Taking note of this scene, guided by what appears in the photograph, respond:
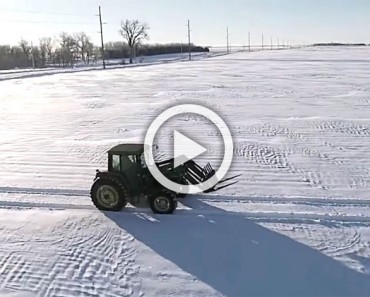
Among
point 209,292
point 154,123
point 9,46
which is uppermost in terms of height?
point 9,46

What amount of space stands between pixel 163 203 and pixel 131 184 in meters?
0.57

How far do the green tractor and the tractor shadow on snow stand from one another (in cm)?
18

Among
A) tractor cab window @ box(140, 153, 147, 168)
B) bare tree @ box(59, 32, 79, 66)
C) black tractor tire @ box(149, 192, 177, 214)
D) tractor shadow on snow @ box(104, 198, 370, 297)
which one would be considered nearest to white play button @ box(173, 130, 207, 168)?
tractor cab window @ box(140, 153, 147, 168)

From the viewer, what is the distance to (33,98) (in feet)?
63.7

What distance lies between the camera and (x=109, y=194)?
5.49m

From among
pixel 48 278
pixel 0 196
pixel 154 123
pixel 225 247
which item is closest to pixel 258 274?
pixel 225 247

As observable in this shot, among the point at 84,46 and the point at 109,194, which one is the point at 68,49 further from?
the point at 109,194

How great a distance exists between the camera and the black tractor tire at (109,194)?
17.7 feet

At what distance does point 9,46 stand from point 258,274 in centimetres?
9692

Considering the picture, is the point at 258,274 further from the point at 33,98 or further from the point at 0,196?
the point at 33,98

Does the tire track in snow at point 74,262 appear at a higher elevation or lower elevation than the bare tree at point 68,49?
lower

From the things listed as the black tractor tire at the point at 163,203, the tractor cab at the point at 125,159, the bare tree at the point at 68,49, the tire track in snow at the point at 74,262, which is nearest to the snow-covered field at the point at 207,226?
the tire track in snow at the point at 74,262

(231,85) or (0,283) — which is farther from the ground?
(231,85)
